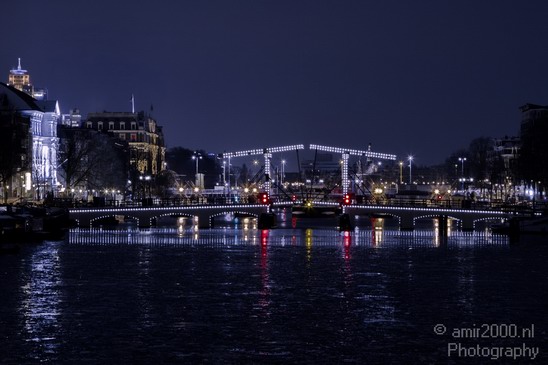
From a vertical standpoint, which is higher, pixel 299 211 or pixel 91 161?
pixel 91 161

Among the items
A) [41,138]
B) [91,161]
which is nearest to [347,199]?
[91,161]

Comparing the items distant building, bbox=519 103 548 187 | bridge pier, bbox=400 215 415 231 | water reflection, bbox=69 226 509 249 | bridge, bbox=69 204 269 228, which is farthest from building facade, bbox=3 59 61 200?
distant building, bbox=519 103 548 187

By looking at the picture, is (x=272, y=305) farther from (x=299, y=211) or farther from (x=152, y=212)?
(x=299, y=211)

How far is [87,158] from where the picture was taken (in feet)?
476

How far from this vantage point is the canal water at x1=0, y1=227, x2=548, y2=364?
3228 cm

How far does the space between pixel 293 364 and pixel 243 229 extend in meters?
72.9

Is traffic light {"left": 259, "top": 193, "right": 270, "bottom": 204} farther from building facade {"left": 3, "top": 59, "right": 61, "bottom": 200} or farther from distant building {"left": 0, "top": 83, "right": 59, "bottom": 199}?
building facade {"left": 3, "top": 59, "right": 61, "bottom": 200}

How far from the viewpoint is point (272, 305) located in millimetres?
41500

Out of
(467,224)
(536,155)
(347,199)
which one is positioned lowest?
(467,224)

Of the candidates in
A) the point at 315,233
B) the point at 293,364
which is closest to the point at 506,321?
the point at 293,364

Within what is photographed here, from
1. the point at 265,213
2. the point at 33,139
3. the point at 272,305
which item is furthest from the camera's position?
the point at 33,139

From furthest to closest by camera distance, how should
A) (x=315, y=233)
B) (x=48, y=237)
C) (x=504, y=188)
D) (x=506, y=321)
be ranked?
(x=504, y=188) → (x=315, y=233) → (x=48, y=237) → (x=506, y=321)

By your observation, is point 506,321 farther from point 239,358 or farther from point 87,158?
point 87,158

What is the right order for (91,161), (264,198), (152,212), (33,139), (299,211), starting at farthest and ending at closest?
1. (91,161)
2. (33,139)
3. (299,211)
4. (264,198)
5. (152,212)
